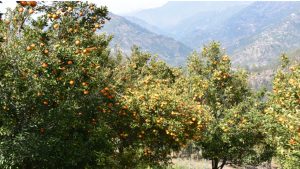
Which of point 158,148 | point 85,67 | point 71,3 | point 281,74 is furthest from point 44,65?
point 281,74

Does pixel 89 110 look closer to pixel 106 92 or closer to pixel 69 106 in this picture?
pixel 106 92

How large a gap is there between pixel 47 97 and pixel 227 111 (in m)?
10.7

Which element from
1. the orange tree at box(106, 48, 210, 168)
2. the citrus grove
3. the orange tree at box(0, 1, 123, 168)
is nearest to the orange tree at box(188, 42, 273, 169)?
the citrus grove

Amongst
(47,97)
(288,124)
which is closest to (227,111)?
(288,124)

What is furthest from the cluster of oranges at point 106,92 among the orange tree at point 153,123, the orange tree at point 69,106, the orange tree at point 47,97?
the orange tree at point 153,123

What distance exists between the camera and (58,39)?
11195mm

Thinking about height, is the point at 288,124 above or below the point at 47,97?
below

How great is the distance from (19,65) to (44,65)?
0.63 meters

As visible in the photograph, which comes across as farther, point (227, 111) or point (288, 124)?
point (227, 111)

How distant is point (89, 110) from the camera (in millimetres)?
11656

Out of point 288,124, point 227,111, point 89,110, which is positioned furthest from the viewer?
point 227,111

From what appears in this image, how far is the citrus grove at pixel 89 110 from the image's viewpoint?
911cm

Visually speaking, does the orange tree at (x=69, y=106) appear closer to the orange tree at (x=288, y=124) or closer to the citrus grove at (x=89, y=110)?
the citrus grove at (x=89, y=110)

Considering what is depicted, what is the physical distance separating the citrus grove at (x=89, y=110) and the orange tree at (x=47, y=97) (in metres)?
0.03
